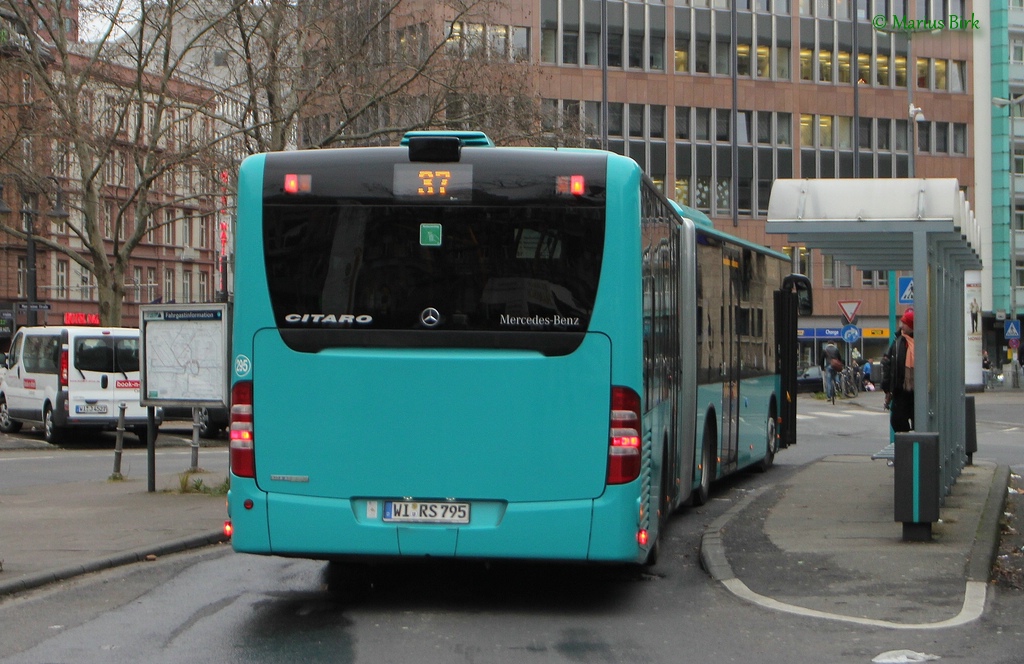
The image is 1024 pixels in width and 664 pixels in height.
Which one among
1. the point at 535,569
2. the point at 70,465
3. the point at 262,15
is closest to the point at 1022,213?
the point at 262,15

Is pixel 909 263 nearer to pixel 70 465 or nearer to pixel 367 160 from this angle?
pixel 367 160

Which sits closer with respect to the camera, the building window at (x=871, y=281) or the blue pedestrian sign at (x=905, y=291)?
the blue pedestrian sign at (x=905, y=291)

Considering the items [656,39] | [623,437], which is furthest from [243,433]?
[656,39]

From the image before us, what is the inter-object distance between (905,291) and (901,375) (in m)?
12.6

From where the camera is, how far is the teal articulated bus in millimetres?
8758

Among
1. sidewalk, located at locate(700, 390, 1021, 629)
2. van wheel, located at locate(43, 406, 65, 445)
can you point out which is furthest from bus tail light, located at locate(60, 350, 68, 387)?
sidewalk, located at locate(700, 390, 1021, 629)

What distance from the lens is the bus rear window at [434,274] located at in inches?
346

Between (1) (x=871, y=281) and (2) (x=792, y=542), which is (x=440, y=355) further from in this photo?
(1) (x=871, y=281)

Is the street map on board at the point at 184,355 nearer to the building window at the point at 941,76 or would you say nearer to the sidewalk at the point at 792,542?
the sidewalk at the point at 792,542

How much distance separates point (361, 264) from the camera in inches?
351

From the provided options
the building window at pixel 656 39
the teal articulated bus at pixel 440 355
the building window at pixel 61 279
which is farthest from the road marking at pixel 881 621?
the building window at pixel 61 279

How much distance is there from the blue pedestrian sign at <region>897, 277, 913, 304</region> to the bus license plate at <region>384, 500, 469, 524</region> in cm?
2004

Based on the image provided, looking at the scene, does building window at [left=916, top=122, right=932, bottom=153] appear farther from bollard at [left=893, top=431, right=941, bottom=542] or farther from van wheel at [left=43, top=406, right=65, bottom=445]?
bollard at [left=893, top=431, right=941, bottom=542]

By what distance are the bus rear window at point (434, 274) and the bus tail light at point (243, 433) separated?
44 cm
